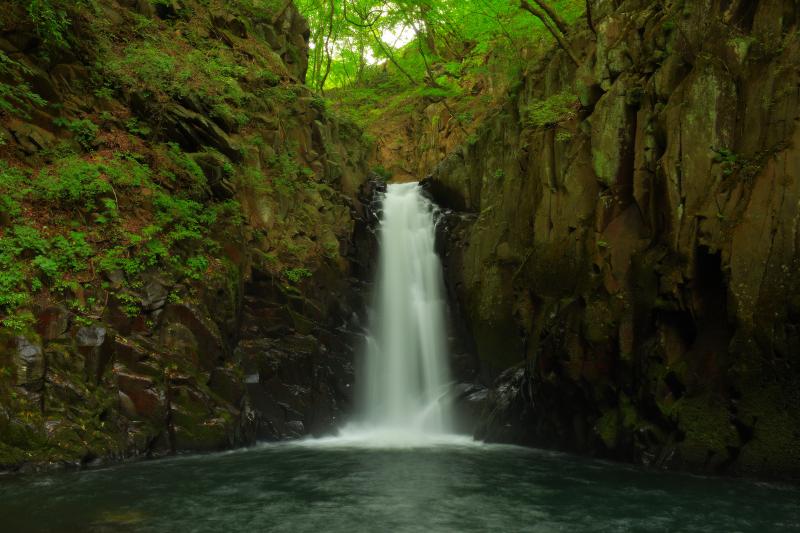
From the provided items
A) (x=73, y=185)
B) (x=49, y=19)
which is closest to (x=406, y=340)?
(x=73, y=185)

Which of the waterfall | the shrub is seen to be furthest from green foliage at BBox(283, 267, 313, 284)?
the shrub

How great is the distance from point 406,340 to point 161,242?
8502 millimetres

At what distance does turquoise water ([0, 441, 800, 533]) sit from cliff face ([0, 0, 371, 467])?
1.19 meters

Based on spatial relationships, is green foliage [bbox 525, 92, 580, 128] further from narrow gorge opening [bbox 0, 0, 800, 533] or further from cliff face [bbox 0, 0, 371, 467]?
cliff face [bbox 0, 0, 371, 467]

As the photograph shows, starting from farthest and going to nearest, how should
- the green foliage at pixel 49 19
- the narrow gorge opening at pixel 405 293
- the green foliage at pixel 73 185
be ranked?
the green foliage at pixel 49 19
the green foliage at pixel 73 185
the narrow gorge opening at pixel 405 293

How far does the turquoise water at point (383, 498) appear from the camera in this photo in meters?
6.77

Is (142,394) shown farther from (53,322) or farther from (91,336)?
(53,322)

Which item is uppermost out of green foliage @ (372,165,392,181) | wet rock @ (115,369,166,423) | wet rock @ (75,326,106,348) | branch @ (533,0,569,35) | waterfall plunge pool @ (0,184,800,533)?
branch @ (533,0,569,35)

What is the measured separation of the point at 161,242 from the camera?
12008mm

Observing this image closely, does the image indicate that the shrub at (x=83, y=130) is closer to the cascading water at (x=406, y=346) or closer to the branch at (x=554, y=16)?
the cascading water at (x=406, y=346)

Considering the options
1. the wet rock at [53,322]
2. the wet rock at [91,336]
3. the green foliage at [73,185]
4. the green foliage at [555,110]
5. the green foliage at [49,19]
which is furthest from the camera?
the green foliage at [555,110]

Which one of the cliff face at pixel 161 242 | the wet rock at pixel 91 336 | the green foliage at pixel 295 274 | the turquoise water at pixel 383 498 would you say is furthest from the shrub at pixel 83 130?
the turquoise water at pixel 383 498

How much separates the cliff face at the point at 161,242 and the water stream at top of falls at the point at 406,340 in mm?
973

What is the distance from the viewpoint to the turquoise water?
6.77m
